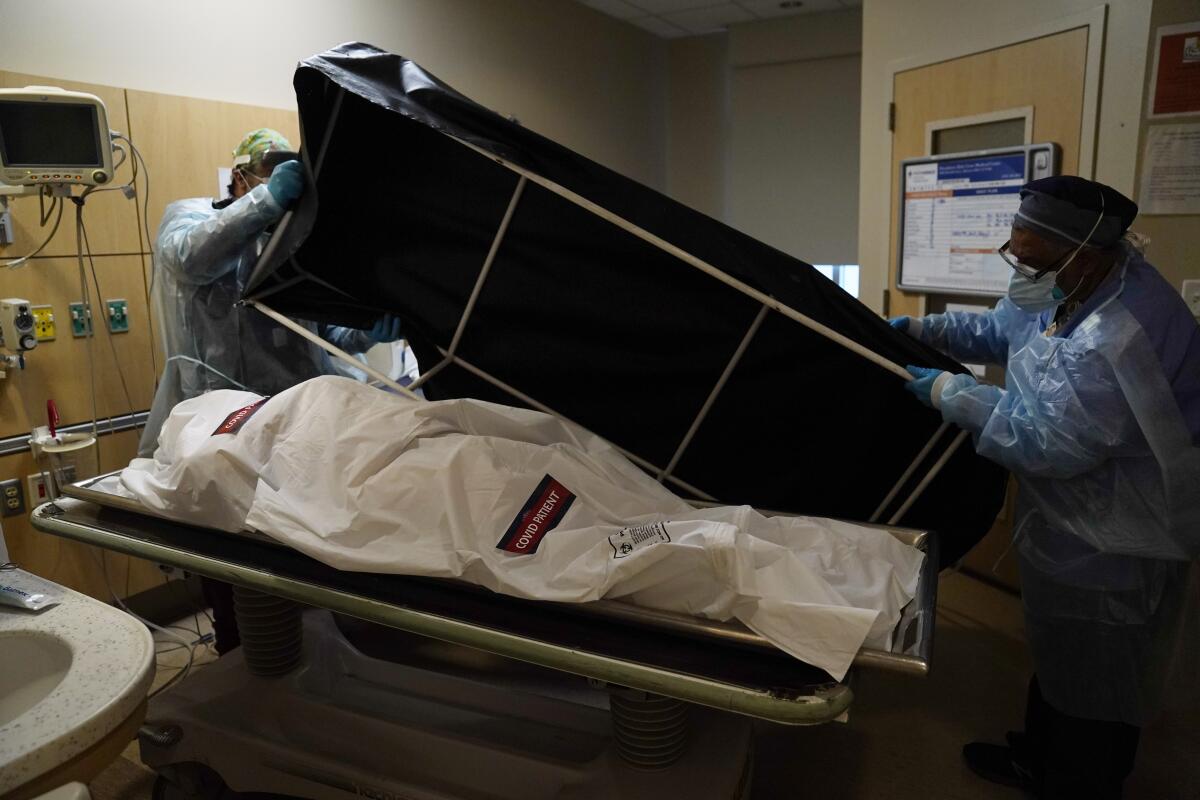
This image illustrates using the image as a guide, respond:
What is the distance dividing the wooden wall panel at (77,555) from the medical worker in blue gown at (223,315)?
0.46m

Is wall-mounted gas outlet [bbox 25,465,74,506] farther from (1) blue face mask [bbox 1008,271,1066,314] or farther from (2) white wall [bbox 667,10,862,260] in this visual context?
(2) white wall [bbox 667,10,862,260]

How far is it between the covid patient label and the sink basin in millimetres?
817

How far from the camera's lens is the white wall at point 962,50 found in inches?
87.4

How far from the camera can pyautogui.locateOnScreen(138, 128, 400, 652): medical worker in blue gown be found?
2078 mm

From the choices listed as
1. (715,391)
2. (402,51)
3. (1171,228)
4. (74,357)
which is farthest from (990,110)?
(74,357)

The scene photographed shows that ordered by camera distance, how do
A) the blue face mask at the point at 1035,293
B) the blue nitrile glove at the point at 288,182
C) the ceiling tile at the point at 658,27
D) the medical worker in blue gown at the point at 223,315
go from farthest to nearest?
the ceiling tile at the point at 658,27 → the medical worker in blue gown at the point at 223,315 → the blue nitrile glove at the point at 288,182 → the blue face mask at the point at 1035,293

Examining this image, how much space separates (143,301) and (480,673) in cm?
165

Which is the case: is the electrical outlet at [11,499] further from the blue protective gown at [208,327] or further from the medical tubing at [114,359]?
the blue protective gown at [208,327]

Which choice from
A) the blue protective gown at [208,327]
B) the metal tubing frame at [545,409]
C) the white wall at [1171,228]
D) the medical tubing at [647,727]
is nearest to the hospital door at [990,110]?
the white wall at [1171,228]

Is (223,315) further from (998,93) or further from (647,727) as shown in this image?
(998,93)

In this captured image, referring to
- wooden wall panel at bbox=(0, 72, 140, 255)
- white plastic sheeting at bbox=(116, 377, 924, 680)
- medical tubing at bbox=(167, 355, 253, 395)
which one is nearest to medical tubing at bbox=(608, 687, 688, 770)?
white plastic sheeting at bbox=(116, 377, 924, 680)

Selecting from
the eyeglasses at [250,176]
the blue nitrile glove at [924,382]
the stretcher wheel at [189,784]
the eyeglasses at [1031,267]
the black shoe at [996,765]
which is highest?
the eyeglasses at [250,176]

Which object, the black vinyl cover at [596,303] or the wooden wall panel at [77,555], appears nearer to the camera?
the black vinyl cover at [596,303]

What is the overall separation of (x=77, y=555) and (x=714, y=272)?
2.24 meters
